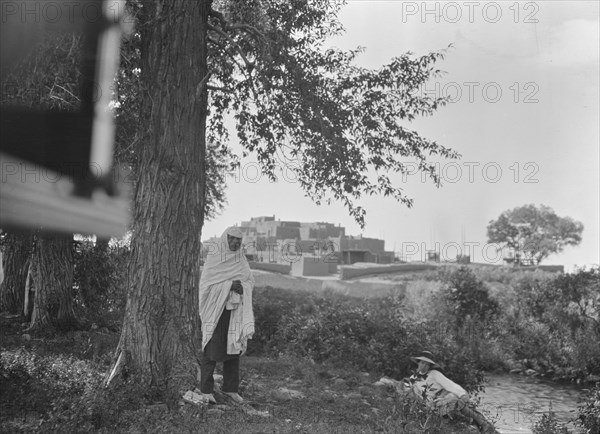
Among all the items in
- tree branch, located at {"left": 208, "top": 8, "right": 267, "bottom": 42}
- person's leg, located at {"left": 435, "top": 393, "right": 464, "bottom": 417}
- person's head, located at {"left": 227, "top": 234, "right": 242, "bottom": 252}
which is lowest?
person's leg, located at {"left": 435, "top": 393, "right": 464, "bottom": 417}

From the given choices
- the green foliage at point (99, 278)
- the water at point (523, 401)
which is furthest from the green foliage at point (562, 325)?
the green foliage at point (99, 278)

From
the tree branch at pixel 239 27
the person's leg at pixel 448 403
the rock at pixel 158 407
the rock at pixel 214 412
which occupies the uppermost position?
the tree branch at pixel 239 27

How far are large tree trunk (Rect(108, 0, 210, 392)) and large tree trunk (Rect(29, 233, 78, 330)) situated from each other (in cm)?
590

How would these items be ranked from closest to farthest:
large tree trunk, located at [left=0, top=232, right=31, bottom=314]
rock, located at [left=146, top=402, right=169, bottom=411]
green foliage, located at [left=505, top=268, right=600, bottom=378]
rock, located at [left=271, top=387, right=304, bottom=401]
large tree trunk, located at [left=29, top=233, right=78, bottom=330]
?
rock, located at [left=146, top=402, right=169, bottom=411] → rock, located at [left=271, top=387, right=304, bottom=401] → large tree trunk, located at [left=29, top=233, right=78, bottom=330] → large tree trunk, located at [left=0, top=232, right=31, bottom=314] → green foliage, located at [left=505, top=268, right=600, bottom=378]

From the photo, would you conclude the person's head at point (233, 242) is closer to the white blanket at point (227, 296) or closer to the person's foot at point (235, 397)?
the white blanket at point (227, 296)

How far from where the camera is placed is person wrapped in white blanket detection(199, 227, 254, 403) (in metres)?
6.73

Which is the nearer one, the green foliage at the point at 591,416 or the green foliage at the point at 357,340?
the green foliage at the point at 591,416

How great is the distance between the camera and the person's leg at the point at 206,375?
6.52 m

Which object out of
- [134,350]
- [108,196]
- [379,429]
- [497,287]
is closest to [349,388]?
[379,429]

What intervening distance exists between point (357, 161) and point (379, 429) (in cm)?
383

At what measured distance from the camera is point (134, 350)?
6566mm

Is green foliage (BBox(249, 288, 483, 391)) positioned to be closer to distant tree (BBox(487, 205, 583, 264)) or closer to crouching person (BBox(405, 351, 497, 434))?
crouching person (BBox(405, 351, 497, 434))

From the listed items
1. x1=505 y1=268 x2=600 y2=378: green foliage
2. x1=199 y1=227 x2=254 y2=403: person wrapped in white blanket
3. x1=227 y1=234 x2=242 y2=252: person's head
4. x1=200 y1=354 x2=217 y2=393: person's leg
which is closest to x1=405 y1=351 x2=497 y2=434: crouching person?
x1=199 y1=227 x2=254 y2=403: person wrapped in white blanket

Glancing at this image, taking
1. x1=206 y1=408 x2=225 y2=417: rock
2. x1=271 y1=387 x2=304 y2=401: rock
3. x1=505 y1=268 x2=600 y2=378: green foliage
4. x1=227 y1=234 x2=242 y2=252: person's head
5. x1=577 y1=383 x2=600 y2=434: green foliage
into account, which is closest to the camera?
x1=206 y1=408 x2=225 y2=417: rock
